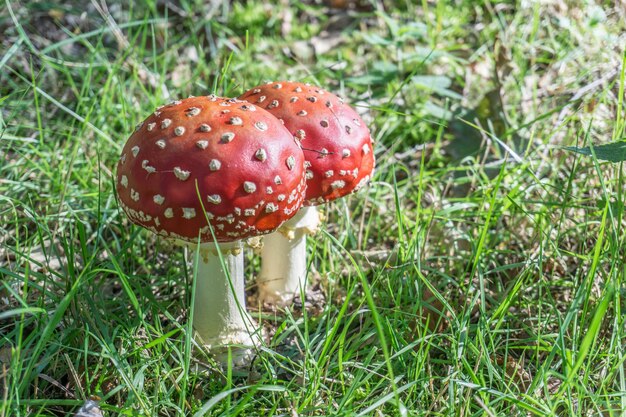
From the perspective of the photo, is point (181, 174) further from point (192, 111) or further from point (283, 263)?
point (283, 263)

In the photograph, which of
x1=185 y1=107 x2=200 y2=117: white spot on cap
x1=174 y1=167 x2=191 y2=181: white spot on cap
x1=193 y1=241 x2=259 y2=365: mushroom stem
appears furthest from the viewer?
x1=193 y1=241 x2=259 y2=365: mushroom stem

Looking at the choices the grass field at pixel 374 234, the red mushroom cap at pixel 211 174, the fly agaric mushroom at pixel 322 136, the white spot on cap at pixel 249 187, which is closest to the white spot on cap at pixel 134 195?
the red mushroom cap at pixel 211 174

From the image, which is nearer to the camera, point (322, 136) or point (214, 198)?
point (214, 198)

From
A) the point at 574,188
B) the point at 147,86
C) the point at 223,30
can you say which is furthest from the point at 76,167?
the point at 574,188

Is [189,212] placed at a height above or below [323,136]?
below

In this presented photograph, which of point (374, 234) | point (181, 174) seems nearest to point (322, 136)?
point (181, 174)

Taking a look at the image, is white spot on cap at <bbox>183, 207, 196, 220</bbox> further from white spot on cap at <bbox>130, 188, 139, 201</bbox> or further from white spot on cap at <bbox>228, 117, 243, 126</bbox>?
white spot on cap at <bbox>228, 117, 243, 126</bbox>

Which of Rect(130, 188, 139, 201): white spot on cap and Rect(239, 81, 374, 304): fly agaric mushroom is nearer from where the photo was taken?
Rect(130, 188, 139, 201): white spot on cap

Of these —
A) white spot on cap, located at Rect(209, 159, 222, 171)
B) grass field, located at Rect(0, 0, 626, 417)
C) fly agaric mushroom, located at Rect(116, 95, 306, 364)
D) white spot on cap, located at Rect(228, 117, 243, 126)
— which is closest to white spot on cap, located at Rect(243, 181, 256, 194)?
fly agaric mushroom, located at Rect(116, 95, 306, 364)
